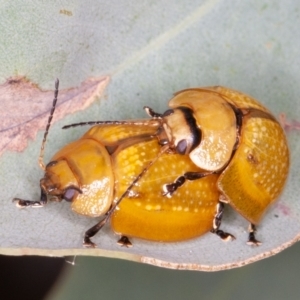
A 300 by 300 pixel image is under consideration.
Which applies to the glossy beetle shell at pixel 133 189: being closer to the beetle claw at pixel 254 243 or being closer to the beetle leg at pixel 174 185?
the beetle leg at pixel 174 185

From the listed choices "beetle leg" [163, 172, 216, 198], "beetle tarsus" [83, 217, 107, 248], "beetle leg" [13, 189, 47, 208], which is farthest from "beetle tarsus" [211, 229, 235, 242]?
"beetle leg" [13, 189, 47, 208]

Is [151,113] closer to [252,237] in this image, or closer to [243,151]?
[243,151]

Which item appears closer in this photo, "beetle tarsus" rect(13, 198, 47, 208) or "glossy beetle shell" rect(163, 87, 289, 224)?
"beetle tarsus" rect(13, 198, 47, 208)

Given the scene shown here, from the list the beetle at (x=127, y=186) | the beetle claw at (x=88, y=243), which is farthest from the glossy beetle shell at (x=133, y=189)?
the beetle claw at (x=88, y=243)

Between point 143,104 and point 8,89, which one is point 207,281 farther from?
point 8,89

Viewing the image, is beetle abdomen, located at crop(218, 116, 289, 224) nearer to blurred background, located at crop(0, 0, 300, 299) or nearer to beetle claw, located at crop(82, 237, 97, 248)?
blurred background, located at crop(0, 0, 300, 299)

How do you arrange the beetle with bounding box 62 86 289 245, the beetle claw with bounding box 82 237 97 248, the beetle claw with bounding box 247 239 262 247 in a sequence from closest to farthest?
the beetle claw with bounding box 82 237 97 248
the beetle claw with bounding box 247 239 262 247
the beetle with bounding box 62 86 289 245

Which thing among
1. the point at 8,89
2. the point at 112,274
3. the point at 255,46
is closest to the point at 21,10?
the point at 8,89

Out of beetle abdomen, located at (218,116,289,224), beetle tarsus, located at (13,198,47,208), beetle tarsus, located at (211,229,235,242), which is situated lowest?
beetle tarsus, located at (13,198,47,208)
